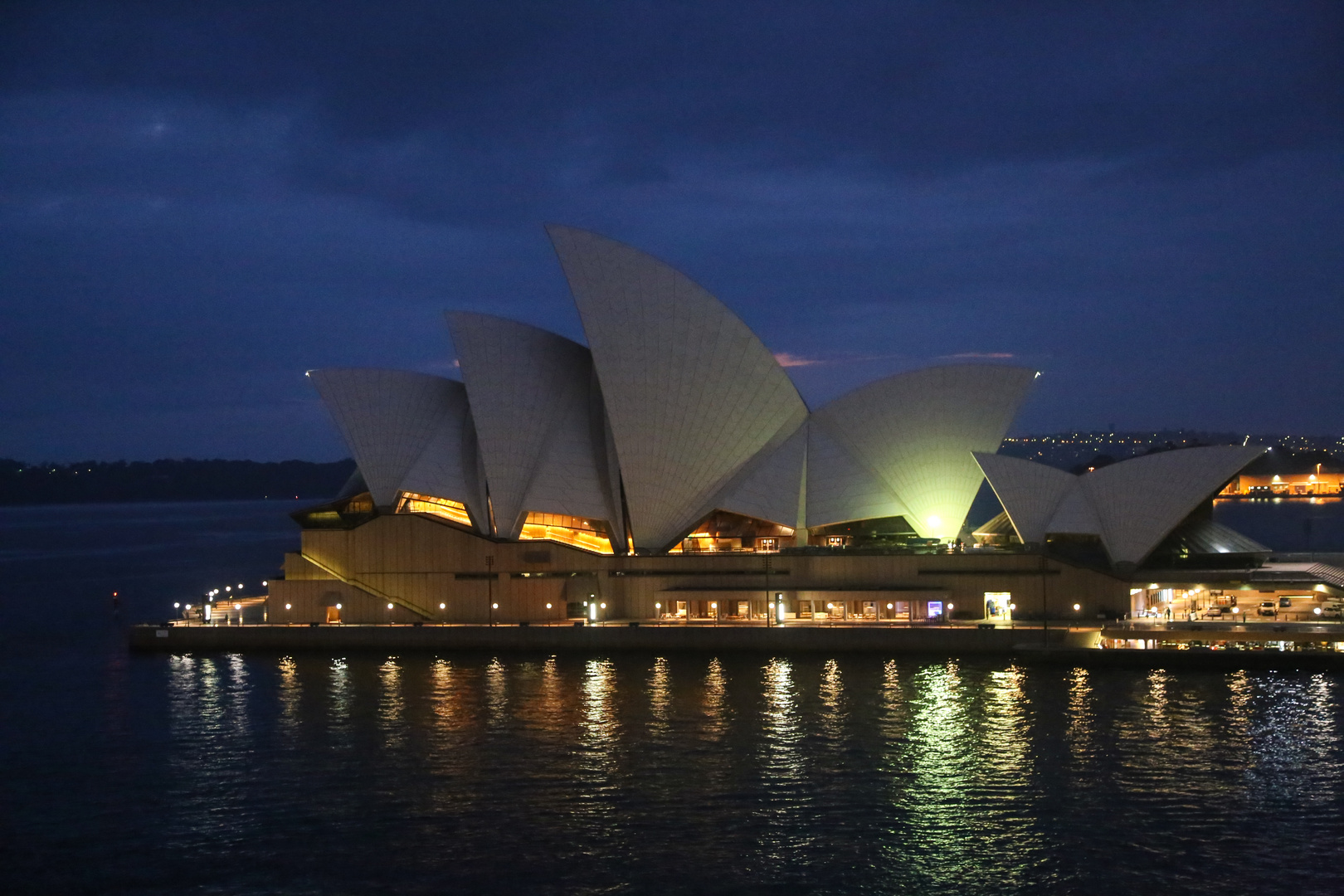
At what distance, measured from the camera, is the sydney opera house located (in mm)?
41500

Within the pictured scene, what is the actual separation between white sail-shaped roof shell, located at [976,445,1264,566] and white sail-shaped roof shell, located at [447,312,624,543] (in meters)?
14.2

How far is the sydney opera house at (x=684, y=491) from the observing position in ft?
136

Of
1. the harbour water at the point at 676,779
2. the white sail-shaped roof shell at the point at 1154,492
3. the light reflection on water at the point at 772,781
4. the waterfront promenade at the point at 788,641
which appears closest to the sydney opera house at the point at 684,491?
the white sail-shaped roof shell at the point at 1154,492

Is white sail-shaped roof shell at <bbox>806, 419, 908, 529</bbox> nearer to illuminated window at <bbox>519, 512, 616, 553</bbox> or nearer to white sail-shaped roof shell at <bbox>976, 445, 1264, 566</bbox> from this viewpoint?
white sail-shaped roof shell at <bbox>976, 445, 1264, 566</bbox>

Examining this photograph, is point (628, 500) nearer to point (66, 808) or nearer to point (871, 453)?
point (871, 453)

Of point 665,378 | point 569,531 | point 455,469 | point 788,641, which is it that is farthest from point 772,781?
point 455,469

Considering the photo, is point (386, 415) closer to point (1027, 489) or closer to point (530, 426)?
point (530, 426)

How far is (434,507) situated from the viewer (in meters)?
45.2

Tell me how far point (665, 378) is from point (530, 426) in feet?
17.4

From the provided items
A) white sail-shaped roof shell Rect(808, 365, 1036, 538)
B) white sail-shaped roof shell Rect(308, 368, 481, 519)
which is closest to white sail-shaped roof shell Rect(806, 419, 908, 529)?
white sail-shaped roof shell Rect(808, 365, 1036, 538)

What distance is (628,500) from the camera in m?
43.7

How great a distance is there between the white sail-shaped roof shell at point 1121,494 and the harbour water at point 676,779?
284 inches

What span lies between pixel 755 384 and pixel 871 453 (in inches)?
198

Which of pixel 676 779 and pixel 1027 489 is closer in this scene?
pixel 676 779
